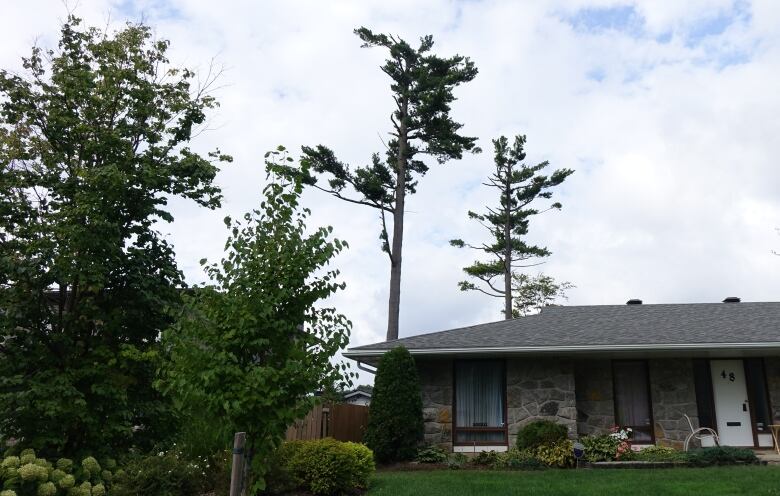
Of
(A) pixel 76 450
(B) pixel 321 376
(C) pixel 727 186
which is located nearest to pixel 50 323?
(A) pixel 76 450

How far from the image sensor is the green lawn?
8617mm

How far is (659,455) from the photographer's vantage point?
38.8ft

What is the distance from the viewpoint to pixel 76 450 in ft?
27.5

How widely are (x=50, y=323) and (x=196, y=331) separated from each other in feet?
15.3

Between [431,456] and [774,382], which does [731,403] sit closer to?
[774,382]

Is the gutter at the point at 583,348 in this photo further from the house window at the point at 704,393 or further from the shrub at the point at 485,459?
the shrub at the point at 485,459

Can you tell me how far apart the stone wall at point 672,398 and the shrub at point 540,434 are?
2252mm

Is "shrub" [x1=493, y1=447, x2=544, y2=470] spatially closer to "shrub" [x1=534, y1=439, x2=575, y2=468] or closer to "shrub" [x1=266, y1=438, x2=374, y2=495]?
"shrub" [x1=534, y1=439, x2=575, y2=468]

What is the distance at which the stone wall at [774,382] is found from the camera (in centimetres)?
1329

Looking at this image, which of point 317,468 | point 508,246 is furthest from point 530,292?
point 317,468

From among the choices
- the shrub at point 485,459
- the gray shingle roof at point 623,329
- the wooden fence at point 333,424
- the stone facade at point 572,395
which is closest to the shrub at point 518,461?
the shrub at point 485,459

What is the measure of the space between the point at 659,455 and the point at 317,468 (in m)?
6.67

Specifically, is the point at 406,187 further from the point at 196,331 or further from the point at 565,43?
the point at 196,331

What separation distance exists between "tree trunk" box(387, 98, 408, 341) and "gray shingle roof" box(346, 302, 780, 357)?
4852 mm
